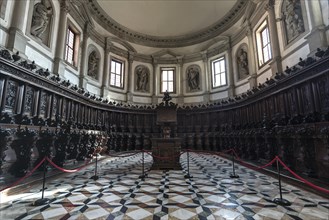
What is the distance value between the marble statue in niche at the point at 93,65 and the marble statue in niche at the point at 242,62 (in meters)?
10.6

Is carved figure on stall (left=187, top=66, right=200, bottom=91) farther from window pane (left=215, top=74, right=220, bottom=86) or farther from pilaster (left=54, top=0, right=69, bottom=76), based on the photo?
pilaster (left=54, top=0, right=69, bottom=76)

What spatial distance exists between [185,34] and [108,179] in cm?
1441

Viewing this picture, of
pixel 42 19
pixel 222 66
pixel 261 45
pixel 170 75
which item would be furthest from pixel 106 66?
pixel 261 45

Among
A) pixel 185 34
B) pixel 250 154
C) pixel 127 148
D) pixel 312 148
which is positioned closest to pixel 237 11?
pixel 185 34

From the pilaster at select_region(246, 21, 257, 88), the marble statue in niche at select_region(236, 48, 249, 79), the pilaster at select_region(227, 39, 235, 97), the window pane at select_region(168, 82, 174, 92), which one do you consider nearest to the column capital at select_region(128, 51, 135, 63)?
the window pane at select_region(168, 82, 174, 92)

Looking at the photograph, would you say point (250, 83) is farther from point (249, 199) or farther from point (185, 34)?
point (249, 199)

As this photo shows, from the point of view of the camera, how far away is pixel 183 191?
371 cm

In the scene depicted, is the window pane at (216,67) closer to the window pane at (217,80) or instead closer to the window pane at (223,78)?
the window pane at (217,80)

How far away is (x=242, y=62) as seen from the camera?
12.3 metres

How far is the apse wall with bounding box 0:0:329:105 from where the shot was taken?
6.38m

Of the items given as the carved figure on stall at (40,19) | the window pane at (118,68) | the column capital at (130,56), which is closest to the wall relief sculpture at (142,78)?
the column capital at (130,56)

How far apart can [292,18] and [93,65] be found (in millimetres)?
11921

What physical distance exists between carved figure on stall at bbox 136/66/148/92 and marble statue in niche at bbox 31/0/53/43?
8.15 metres

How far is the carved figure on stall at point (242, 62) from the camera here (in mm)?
12008
